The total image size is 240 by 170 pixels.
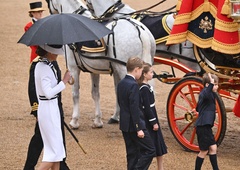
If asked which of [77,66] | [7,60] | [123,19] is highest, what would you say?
[123,19]

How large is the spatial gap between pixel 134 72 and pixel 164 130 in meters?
3.21

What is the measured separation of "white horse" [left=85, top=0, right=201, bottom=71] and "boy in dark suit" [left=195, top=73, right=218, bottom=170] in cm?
232

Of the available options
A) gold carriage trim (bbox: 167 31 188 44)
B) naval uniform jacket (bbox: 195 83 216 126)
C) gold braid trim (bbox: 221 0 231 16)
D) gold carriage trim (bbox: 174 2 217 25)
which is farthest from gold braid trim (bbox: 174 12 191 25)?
naval uniform jacket (bbox: 195 83 216 126)

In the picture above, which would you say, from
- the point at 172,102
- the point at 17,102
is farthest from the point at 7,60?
the point at 172,102

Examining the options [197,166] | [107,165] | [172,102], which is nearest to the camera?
[197,166]

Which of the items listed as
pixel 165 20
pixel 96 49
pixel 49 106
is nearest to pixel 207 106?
pixel 49 106

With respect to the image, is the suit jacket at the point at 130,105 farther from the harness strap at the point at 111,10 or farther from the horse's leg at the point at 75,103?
the harness strap at the point at 111,10

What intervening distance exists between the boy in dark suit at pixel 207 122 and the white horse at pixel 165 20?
7.60ft

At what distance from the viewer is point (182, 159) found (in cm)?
839

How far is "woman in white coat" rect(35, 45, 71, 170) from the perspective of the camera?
21.8 feet

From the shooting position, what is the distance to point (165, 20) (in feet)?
33.0

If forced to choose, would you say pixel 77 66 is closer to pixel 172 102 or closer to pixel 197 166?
pixel 172 102

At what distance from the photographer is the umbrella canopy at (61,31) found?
6434mm

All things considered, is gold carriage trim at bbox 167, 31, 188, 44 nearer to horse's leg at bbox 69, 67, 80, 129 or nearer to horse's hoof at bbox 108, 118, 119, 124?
horse's leg at bbox 69, 67, 80, 129
